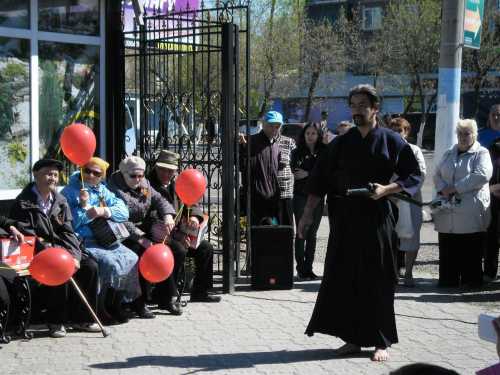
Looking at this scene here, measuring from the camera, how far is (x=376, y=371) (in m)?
5.77

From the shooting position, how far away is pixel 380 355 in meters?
5.99

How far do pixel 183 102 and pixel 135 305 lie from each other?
252 cm

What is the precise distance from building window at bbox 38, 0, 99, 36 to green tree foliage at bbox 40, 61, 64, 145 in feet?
1.40

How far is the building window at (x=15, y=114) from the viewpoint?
333 inches

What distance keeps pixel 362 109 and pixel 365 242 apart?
1.00 m

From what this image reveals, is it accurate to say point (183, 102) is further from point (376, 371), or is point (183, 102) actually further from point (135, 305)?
point (376, 371)

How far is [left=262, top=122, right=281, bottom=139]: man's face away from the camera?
29.7 feet

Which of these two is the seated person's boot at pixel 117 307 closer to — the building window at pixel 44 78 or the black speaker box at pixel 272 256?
the black speaker box at pixel 272 256

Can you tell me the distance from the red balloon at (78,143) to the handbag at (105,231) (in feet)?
2.19

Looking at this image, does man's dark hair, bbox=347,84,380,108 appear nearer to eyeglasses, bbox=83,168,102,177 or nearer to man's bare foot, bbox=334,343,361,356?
man's bare foot, bbox=334,343,361,356

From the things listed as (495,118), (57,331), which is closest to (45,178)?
(57,331)

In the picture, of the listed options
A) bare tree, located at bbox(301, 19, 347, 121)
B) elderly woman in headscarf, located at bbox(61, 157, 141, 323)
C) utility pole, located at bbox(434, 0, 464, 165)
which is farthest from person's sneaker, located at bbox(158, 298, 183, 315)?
bare tree, located at bbox(301, 19, 347, 121)

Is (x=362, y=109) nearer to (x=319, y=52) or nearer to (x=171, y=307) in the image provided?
(x=171, y=307)

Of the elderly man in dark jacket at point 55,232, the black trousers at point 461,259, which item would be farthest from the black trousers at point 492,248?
the elderly man in dark jacket at point 55,232
